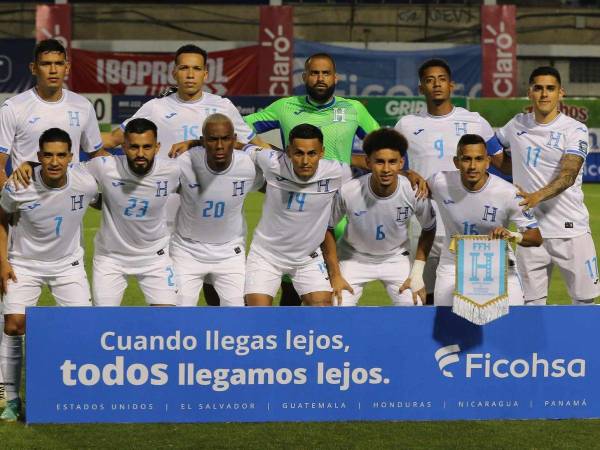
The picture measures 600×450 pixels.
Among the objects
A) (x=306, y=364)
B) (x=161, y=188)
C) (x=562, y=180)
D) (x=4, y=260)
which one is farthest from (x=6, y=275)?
(x=562, y=180)

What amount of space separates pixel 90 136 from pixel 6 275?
1452 mm

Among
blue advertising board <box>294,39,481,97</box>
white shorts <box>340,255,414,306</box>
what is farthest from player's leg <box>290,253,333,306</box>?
blue advertising board <box>294,39,481,97</box>

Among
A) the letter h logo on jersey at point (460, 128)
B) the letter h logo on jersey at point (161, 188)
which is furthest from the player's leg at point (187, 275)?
the letter h logo on jersey at point (460, 128)

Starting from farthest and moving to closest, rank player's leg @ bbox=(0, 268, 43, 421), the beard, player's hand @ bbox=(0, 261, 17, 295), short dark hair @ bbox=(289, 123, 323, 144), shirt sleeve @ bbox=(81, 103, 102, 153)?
the beard, shirt sleeve @ bbox=(81, 103, 102, 153), short dark hair @ bbox=(289, 123, 323, 144), player's hand @ bbox=(0, 261, 17, 295), player's leg @ bbox=(0, 268, 43, 421)

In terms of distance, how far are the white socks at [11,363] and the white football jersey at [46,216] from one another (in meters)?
0.50

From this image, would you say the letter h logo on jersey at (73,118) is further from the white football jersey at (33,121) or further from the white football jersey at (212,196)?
the white football jersey at (212,196)

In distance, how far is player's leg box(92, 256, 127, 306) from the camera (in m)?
7.90

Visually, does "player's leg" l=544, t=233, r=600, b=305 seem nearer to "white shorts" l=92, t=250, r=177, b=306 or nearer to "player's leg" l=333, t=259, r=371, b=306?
"player's leg" l=333, t=259, r=371, b=306

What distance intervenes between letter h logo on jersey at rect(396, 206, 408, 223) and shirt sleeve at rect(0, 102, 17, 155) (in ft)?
8.95

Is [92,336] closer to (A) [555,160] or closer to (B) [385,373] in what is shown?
(B) [385,373]

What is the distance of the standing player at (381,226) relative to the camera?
7945 mm

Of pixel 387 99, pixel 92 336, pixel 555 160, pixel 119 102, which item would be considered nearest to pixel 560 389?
pixel 555 160

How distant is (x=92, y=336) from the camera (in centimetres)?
688

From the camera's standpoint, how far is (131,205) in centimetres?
780
